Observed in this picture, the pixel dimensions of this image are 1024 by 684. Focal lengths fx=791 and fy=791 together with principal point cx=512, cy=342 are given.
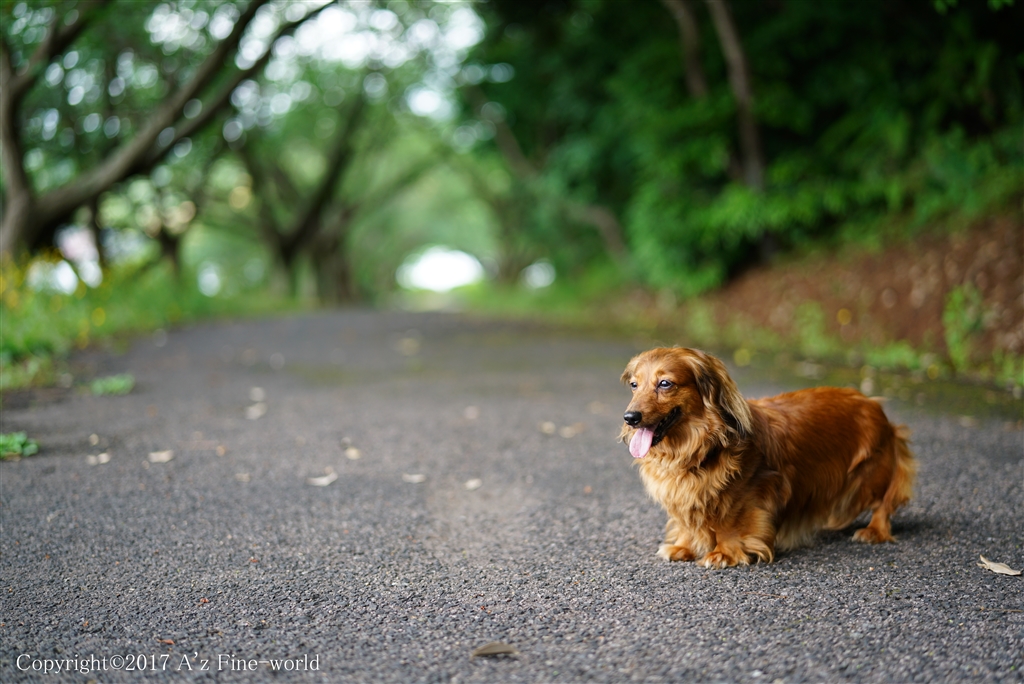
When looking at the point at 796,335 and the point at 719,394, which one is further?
the point at 796,335

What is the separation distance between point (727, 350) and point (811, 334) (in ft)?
3.15

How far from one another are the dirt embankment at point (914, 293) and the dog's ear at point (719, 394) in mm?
4754

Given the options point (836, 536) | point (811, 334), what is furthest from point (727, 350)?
point (836, 536)

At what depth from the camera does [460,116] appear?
54.0ft

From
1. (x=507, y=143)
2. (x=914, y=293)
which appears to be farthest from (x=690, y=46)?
(x=507, y=143)

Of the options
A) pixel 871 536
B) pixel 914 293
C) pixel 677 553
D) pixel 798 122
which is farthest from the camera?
pixel 798 122

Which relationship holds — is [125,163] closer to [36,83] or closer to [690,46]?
[36,83]

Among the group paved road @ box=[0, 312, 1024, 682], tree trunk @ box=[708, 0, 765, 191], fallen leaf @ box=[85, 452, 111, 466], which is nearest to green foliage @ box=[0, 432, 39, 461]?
paved road @ box=[0, 312, 1024, 682]

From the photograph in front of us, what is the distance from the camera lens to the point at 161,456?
16.2 ft

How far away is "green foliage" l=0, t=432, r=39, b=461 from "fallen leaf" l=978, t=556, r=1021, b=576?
5.03m

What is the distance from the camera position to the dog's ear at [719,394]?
321 centimetres

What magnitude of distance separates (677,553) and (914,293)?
6315 mm

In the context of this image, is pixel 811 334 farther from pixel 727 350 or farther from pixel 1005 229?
pixel 1005 229

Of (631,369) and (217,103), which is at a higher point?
(217,103)
